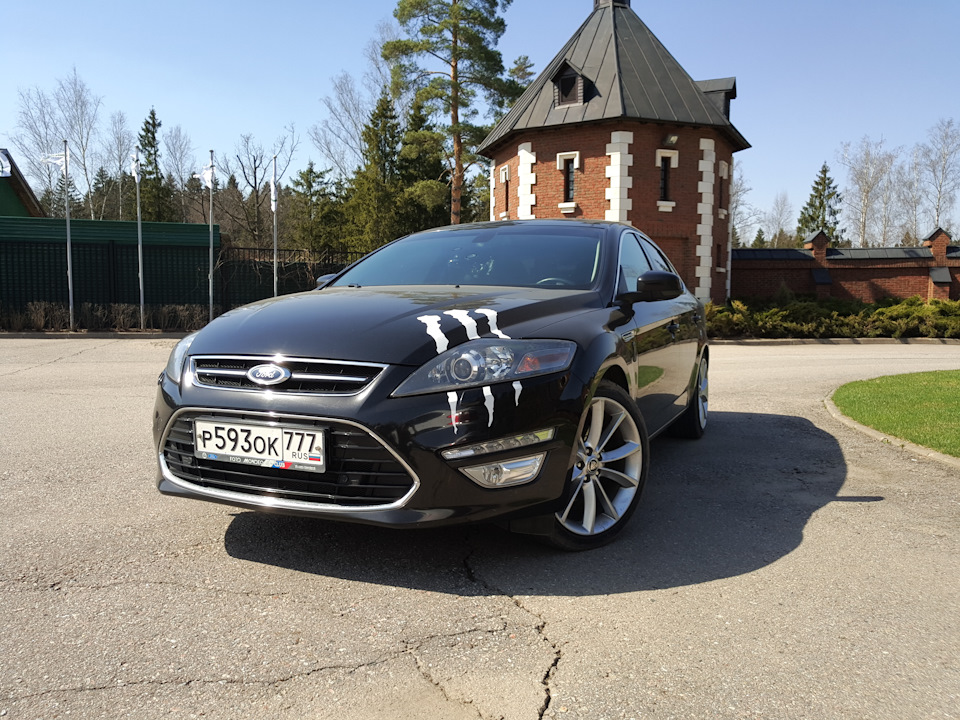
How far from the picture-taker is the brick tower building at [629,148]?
26094 millimetres

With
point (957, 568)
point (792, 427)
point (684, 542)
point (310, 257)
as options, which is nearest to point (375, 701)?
point (684, 542)

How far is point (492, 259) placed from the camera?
4.52m

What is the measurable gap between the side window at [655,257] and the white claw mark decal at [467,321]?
2.53m

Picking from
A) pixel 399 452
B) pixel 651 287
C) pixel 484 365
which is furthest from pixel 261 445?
A: pixel 651 287

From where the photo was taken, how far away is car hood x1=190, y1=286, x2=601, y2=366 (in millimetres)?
3088

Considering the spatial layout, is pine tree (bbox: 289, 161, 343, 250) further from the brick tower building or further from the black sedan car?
the black sedan car

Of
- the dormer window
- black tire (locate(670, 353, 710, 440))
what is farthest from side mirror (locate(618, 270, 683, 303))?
the dormer window

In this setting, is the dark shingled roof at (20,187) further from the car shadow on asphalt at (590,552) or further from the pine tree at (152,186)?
the car shadow on asphalt at (590,552)

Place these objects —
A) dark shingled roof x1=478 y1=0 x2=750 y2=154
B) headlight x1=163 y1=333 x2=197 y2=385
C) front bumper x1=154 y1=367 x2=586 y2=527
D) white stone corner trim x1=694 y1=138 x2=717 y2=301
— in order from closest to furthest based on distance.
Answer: front bumper x1=154 y1=367 x2=586 y2=527
headlight x1=163 y1=333 x2=197 y2=385
dark shingled roof x1=478 y1=0 x2=750 y2=154
white stone corner trim x1=694 y1=138 x2=717 y2=301

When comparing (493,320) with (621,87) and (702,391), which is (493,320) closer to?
(702,391)

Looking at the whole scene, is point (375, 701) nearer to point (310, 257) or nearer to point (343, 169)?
point (310, 257)

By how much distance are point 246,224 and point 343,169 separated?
7635mm

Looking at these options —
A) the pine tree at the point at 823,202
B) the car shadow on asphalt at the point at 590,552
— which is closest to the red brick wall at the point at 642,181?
the car shadow on asphalt at the point at 590,552

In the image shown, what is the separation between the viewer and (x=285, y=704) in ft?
7.24
